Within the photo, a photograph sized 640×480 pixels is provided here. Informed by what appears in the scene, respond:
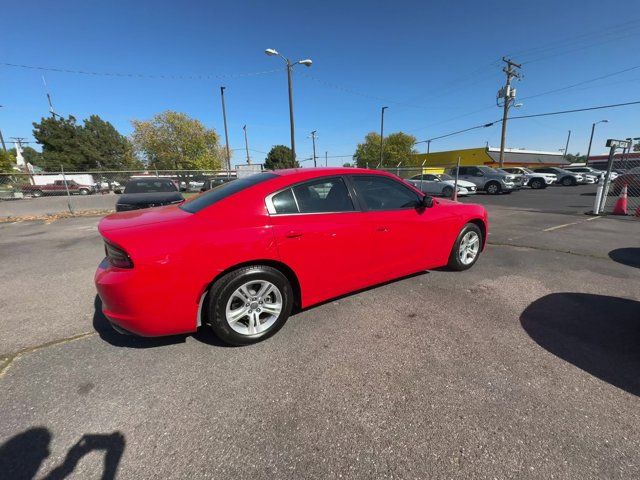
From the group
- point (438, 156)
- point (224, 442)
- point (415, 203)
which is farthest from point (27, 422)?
point (438, 156)

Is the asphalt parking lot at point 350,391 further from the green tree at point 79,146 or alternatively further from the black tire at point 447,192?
the green tree at point 79,146

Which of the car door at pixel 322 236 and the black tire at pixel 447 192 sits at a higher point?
the car door at pixel 322 236

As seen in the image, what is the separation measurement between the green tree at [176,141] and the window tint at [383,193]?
38.8m

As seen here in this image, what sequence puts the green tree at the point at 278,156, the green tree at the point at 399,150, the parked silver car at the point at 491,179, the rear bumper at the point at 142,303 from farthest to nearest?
the green tree at the point at 278,156, the green tree at the point at 399,150, the parked silver car at the point at 491,179, the rear bumper at the point at 142,303

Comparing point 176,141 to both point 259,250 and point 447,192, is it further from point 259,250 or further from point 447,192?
point 259,250

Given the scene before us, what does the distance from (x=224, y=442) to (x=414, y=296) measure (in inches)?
99.4

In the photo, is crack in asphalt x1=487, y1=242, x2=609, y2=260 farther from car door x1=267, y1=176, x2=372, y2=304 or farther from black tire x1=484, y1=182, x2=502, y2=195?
black tire x1=484, y1=182, x2=502, y2=195

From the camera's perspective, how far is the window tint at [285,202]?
269 centimetres

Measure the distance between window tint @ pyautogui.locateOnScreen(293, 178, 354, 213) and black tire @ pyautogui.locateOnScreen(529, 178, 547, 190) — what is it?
82.3 feet

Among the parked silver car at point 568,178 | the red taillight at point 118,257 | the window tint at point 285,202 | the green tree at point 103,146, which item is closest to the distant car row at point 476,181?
the parked silver car at point 568,178

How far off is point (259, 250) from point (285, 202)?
1.80ft

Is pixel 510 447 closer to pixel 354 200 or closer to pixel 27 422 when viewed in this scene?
pixel 354 200

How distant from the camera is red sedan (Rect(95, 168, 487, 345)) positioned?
7.30ft

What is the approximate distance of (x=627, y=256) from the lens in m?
4.92
